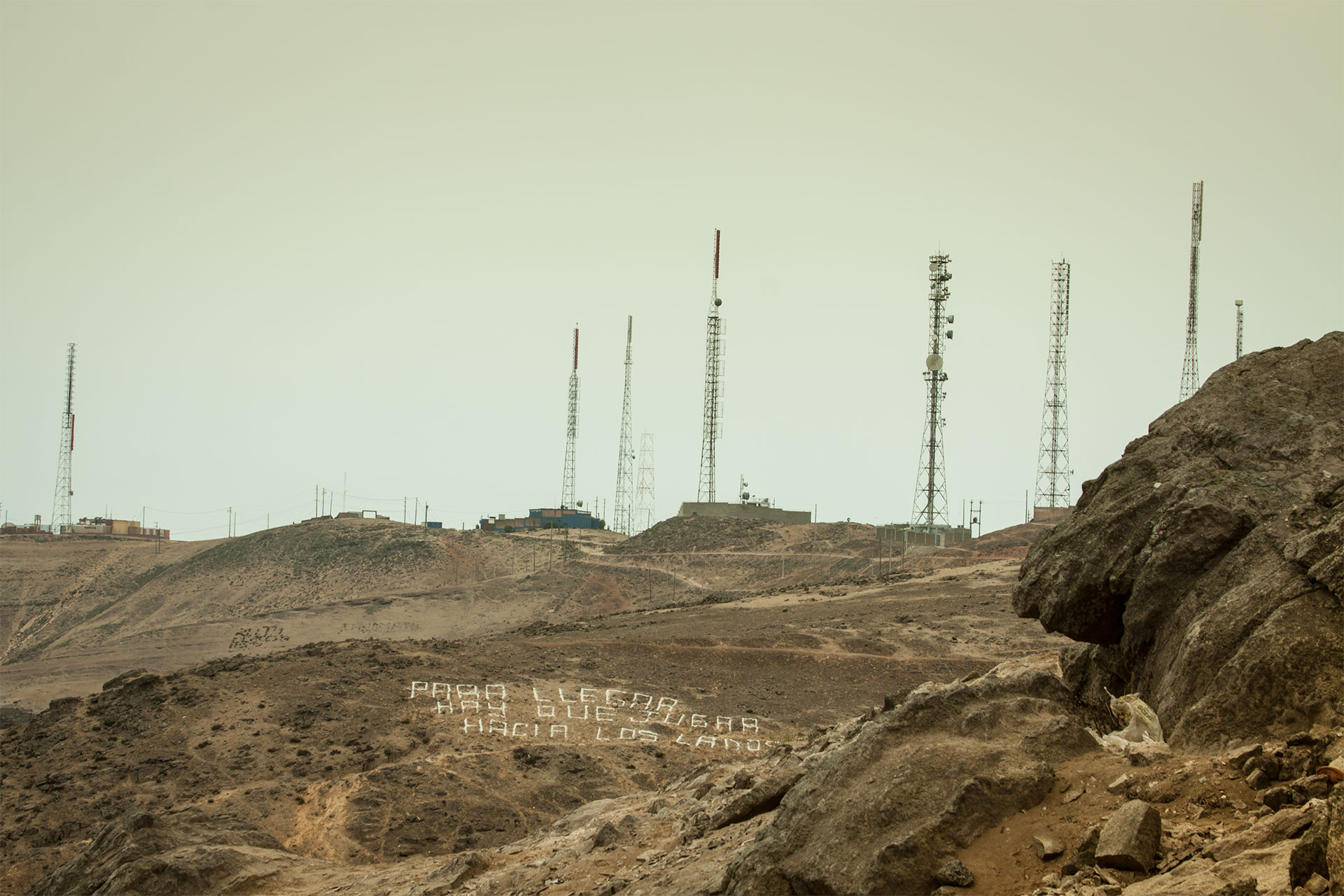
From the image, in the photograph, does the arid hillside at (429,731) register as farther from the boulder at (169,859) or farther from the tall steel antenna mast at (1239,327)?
the tall steel antenna mast at (1239,327)

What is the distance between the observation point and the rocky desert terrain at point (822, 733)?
734 cm

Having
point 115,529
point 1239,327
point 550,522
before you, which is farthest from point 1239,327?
point 115,529

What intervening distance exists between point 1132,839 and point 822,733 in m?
10.1

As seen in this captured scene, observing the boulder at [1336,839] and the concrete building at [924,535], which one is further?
the concrete building at [924,535]

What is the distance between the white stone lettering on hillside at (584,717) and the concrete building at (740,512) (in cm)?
5679

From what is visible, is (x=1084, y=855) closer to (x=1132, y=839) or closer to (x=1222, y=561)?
(x=1132, y=839)

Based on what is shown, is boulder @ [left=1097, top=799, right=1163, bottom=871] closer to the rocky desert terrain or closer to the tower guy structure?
the rocky desert terrain

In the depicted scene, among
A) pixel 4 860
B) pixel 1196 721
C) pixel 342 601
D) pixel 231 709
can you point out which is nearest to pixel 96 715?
pixel 231 709

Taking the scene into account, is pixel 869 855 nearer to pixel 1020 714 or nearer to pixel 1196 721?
pixel 1020 714

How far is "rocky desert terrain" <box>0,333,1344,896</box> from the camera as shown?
734cm

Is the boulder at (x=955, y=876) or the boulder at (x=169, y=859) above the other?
the boulder at (x=955, y=876)

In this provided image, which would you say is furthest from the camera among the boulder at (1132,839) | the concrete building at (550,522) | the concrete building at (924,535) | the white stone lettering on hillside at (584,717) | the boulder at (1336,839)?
the concrete building at (550,522)

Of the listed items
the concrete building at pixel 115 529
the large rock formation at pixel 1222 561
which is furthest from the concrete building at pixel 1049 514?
A: the concrete building at pixel 115 529

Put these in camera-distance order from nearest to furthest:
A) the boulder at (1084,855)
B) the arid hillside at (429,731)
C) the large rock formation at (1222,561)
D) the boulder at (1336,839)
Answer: the boulder at (1336,839)
the boulder at (1084,855)
the large rock formation at (1222,561)
the arid hillside at (429,731)
